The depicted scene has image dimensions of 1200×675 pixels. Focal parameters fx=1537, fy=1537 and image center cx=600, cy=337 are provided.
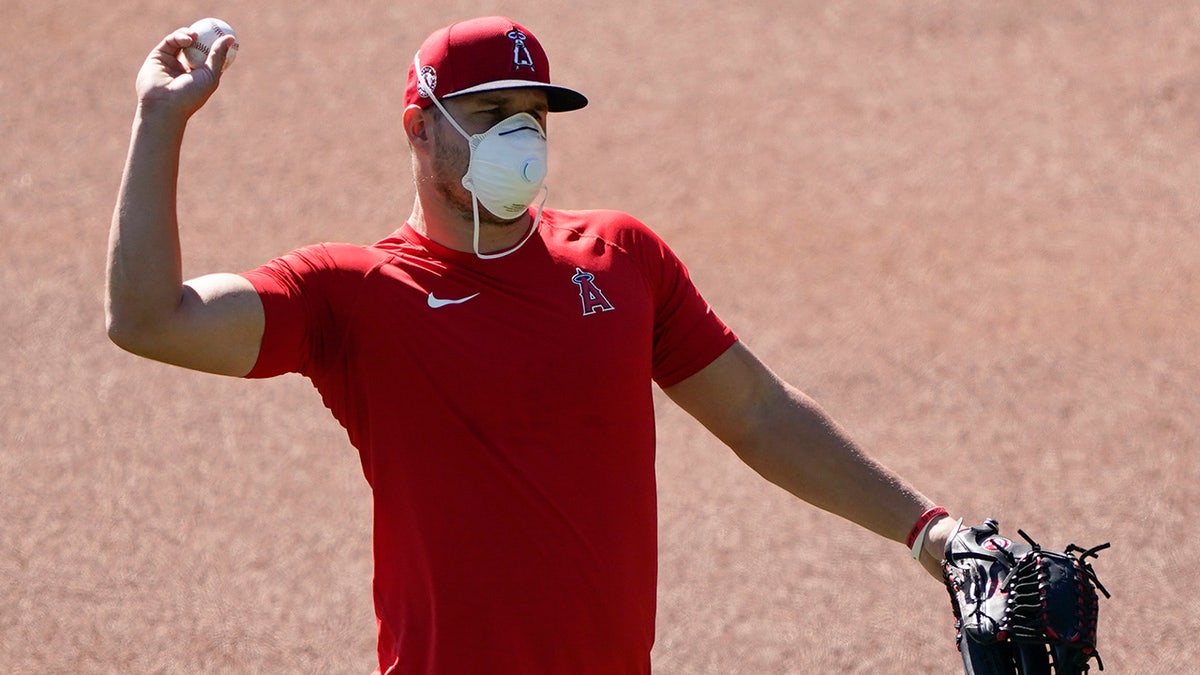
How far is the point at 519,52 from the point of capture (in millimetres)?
3502

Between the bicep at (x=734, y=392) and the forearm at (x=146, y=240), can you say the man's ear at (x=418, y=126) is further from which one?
the bicep at (x=734, y=392)

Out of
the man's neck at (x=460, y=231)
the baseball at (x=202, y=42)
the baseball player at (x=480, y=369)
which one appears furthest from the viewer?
the man's neck at (x=460, y=231)

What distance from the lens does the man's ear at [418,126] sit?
3568 millimetres

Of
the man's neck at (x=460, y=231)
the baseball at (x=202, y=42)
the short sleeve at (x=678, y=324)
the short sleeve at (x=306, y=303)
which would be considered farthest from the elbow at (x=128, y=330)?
the short sleeve at (x=678, y=324)

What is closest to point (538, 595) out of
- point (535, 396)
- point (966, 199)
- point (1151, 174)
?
point (535, 396)

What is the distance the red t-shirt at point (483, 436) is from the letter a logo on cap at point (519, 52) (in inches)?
17.2

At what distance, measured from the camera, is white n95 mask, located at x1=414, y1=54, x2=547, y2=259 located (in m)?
3.43

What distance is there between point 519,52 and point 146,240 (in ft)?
3.26

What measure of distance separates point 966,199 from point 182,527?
5701 millimetres

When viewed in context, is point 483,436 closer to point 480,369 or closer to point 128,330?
point 480,369

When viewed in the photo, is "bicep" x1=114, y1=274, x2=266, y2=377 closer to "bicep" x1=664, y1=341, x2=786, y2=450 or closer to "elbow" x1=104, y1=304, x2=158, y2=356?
"elbow" x1=104, y1=304, x2=158, y2=356

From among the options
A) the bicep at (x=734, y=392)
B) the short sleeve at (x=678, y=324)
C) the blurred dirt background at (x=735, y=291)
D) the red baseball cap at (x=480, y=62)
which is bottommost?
the blurred dirt background at (x=735, y=291)

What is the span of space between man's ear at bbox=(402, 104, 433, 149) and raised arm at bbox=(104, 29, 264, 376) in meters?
A: 0.53

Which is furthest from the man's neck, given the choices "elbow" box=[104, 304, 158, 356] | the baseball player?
"elbow" box=[104, 304, 158, 356]
